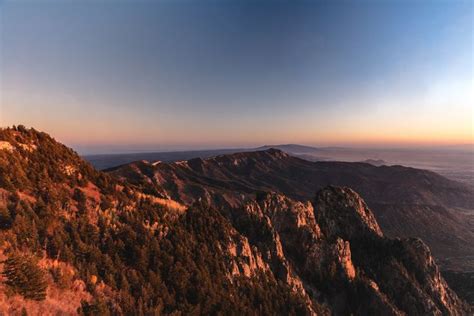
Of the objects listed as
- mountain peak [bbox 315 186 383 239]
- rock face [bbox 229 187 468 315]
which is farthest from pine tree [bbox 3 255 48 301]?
mountain peak [bbox 315 186 383 239]

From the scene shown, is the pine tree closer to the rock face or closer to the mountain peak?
the rock face

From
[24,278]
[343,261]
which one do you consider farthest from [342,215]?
[24,278]

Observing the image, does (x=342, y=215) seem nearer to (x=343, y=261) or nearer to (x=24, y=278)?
(x=343, y=261)

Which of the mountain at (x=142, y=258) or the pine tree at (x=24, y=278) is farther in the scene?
the mountain at (x=142, y=258)

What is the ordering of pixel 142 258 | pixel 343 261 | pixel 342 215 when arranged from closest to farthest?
pixel 142 258 → pixel 343 261 → pixel 342 215

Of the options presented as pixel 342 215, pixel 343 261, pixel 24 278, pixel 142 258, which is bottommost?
pixel 343 261

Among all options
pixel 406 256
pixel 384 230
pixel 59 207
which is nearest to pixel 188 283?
pixel 59 207

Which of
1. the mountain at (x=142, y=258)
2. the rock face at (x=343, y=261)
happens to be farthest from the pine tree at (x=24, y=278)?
the rock face at (x=343, y=261)

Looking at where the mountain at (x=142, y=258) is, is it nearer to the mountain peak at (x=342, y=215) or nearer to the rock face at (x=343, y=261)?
the rock face at (x=343, y=261)

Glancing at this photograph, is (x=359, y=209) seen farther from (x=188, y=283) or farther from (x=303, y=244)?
(x=188, y=283)
